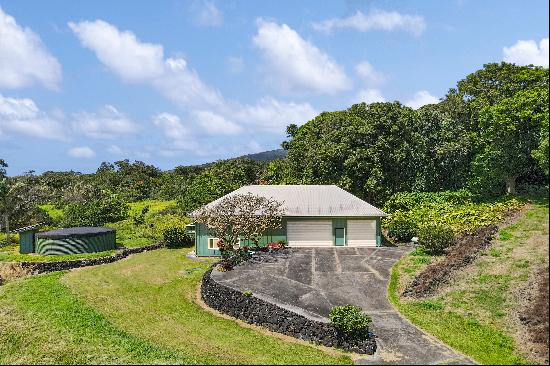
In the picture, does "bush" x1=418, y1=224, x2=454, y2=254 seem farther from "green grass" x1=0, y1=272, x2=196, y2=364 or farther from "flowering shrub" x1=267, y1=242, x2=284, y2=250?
"green grass" x1=0, y1=272, x2=196, y2=364

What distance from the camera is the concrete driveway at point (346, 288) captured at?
14.8 m

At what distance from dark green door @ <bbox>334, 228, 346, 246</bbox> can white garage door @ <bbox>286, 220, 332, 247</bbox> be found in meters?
0.41

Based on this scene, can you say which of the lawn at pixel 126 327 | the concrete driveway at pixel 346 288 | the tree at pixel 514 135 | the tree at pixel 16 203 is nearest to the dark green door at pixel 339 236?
the concrete driveway at pixel 346 288

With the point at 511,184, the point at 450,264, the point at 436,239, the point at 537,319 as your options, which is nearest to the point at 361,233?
the point at 436,239

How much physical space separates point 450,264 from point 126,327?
581 inches

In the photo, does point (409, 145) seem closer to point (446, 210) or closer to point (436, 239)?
point (446, 210)

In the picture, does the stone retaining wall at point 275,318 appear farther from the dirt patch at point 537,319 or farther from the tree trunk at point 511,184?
the tree trunk at point 511,184

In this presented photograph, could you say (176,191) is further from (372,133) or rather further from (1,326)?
(1,326)

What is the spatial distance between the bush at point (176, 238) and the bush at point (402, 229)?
1565 centimetres

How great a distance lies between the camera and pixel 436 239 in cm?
2581

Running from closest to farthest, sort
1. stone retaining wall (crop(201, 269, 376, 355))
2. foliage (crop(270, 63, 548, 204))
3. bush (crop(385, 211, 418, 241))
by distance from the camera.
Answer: stone retaining wall (crop(201, 269, 376, 355)) → bush (crop(385, 211, 418, 241)) → foliage (crop(270, 63, 548, 204))

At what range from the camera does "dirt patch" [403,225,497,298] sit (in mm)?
20328

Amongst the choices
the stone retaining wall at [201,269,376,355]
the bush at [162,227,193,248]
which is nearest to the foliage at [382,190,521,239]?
the stone retaining wall at [201,269,376,355]

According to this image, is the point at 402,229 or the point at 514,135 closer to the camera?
the point at 514,135
